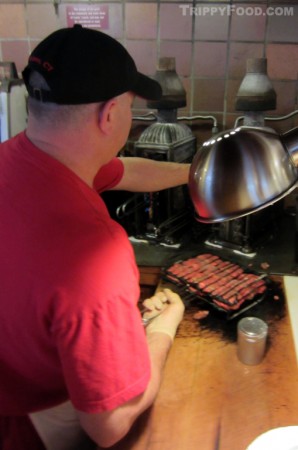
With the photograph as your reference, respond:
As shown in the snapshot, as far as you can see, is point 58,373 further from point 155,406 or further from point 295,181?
point 295,181

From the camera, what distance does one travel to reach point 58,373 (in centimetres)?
81

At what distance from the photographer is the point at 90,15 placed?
5.86ft

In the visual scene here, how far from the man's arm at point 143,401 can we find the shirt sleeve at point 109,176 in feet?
1.49

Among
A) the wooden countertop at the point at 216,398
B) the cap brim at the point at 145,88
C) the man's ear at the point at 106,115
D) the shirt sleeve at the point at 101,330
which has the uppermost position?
the cap brim at the point at 145,88

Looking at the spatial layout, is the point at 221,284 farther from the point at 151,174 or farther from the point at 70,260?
the point at 70,260

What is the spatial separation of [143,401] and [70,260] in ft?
1.10

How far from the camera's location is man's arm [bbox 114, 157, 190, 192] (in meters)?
1.44

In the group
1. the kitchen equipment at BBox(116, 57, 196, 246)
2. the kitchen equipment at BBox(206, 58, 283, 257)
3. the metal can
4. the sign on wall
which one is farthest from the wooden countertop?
the sign on wall

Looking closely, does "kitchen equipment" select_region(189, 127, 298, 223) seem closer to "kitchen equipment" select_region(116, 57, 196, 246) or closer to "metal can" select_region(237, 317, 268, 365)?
"metal can" select_region(237, 317, 268, 365)

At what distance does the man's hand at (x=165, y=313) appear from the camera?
106 cm

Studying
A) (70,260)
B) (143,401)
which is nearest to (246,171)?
(70,260)

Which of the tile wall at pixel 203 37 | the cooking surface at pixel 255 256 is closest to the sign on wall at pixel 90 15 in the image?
the tile wall at pixel 203 37

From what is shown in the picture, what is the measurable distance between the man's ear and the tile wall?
1091mm

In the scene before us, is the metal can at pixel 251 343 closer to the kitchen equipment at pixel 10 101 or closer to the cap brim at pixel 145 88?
the cap brim at pixel 145 88
